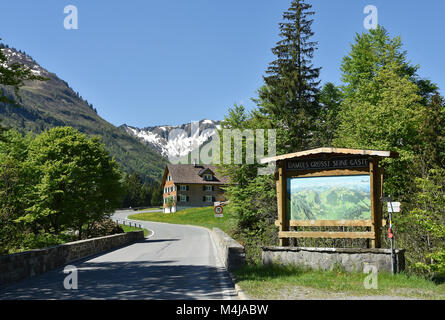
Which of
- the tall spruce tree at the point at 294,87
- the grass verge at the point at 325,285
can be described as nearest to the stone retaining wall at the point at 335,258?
the grass verge at the point at 325,285

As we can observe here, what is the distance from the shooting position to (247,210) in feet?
97.9

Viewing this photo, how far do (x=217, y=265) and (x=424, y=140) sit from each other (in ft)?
77.3

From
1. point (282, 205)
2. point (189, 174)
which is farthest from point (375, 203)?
point (189, 174)

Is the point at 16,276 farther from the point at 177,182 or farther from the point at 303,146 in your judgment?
the point at 177,182

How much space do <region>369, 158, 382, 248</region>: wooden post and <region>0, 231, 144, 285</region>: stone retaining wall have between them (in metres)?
10.0

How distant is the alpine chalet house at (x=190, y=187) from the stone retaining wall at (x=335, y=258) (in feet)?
251

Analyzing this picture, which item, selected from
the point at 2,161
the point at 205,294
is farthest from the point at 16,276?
the point at 2,161

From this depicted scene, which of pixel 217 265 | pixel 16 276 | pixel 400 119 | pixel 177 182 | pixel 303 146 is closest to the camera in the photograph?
pixel 16 276

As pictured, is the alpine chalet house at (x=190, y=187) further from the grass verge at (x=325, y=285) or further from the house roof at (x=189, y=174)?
the grass verge at (x=325, y=285)

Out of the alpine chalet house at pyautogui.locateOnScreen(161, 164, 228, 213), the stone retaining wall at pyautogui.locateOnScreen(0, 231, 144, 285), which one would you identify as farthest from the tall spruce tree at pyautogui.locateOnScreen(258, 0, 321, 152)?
the alpine chalet house at pyautogui.locateOnScreen(161, 164, 228, 213)

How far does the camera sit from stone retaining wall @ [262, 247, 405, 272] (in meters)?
11.0

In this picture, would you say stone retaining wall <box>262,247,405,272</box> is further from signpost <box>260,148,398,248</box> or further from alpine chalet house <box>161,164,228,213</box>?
alpine chalet house <box>161,164,228,213</box>

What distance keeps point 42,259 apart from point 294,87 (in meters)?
28.0

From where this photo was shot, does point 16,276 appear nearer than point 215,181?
Yes
